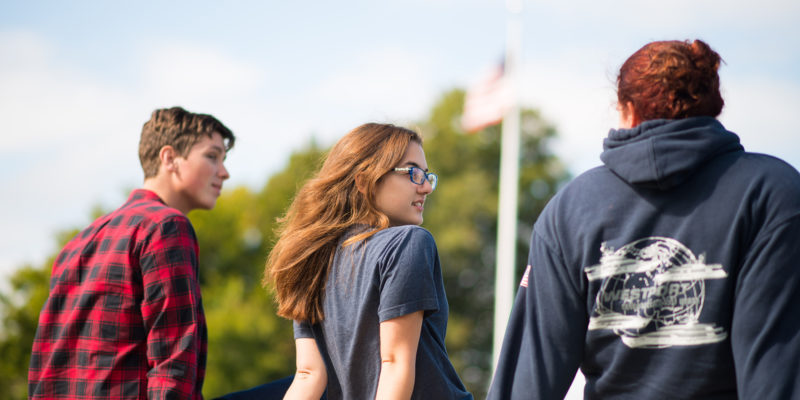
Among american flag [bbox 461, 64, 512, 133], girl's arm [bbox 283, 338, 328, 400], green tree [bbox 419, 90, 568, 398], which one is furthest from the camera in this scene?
green tree [bbox 419, 90, 568, 398]

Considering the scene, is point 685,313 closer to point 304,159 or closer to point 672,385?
point 672,385

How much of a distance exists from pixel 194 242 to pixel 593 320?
6.40ft

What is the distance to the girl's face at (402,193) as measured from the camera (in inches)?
122

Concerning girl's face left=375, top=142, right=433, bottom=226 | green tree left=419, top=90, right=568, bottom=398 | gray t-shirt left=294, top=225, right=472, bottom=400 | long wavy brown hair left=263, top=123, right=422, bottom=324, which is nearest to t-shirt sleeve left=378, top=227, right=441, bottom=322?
gray t-shirt left=294, top=225, right=472, bottom=400

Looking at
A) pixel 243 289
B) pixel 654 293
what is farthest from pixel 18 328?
pixel 654 293

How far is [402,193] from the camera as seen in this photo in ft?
10.2

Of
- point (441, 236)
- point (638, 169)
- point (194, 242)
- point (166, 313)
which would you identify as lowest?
point (441, 236)

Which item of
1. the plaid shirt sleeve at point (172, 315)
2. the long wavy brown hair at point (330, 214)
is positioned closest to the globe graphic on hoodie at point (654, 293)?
the long wavy brown hair at point (330, 214)

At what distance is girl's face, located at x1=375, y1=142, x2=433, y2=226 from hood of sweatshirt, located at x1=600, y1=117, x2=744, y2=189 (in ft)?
3.43

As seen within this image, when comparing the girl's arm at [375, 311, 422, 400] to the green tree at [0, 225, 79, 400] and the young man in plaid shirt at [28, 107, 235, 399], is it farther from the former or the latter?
the green tree at [0, 225, 79, 400]

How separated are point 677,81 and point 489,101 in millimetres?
13497

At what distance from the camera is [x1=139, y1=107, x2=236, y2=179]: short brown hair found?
13.1 feet

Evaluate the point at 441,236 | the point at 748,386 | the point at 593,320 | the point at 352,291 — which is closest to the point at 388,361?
the point at 352,291

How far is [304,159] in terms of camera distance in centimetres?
3247
